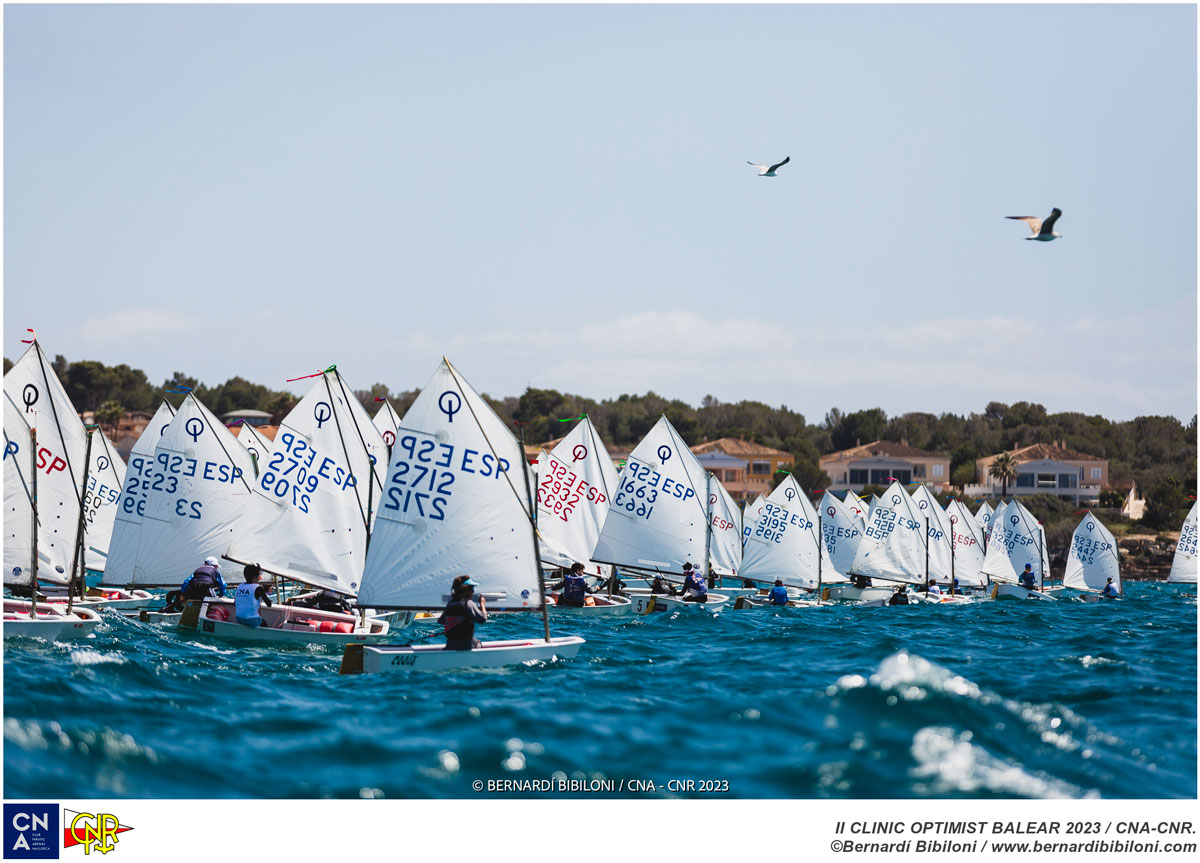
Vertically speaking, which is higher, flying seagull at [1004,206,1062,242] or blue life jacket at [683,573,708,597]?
flying seagull at [1004,206,1062,242]

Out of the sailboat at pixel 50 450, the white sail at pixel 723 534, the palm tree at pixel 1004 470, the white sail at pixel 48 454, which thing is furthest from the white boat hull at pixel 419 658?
the palm tree at pixel 1004 470

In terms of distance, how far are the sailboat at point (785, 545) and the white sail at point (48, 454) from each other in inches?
993

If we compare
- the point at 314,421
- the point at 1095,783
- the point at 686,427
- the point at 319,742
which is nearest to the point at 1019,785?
the point at 1095,783

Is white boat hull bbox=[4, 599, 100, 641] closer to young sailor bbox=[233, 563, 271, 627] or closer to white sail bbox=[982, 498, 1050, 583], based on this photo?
young sailor bbox=[233, 563, 271, 627]

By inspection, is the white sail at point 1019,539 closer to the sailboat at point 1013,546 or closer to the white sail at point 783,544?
the sailboat at point 1013,546

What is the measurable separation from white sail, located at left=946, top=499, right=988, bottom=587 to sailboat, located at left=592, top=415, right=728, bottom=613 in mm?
23877

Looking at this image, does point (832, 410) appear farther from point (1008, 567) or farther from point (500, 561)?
point (500, 561)

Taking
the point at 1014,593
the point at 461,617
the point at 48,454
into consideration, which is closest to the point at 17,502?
the point at 48,454

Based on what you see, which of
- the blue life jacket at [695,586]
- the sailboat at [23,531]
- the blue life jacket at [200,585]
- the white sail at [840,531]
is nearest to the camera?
the sailboat at [23,531]

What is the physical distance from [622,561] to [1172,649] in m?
17.7

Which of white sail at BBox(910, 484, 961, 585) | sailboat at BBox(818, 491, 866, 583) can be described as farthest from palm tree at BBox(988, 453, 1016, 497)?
sailboat at BBox(818, 491, 866, 583)

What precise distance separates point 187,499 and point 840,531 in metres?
32.4

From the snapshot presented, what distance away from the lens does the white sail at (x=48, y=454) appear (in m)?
25.9
